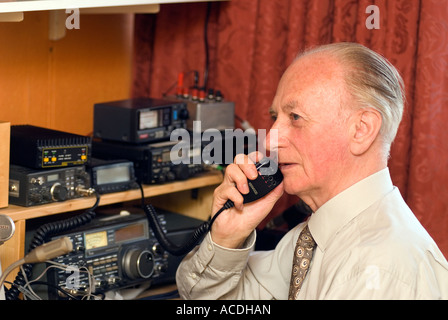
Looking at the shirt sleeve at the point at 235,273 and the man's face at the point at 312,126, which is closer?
the man's face at the point at 312,126

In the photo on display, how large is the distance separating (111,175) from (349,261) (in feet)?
3.18

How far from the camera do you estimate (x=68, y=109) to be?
2631 millimetres

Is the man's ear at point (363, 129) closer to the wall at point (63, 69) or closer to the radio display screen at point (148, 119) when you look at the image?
the radio display screen at point (148, 119)

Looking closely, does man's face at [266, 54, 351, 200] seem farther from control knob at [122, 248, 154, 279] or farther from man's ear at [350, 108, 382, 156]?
control knob at [122, 248, 154, 279]

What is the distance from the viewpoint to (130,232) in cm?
212

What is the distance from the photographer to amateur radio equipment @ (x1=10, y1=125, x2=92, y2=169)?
193 centimetres

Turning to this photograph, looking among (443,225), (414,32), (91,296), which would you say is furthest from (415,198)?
(91,296)

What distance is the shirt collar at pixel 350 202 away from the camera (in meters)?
1.53

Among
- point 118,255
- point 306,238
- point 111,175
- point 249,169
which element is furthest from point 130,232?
point 306,238

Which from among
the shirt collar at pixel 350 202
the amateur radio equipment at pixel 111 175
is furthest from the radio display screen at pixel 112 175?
the shirt collar at pixel 350 202

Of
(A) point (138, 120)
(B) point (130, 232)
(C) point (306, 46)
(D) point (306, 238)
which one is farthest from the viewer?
(C) point (306, 46)

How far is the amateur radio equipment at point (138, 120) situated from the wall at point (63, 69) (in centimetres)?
30

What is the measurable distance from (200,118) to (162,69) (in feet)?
1.64

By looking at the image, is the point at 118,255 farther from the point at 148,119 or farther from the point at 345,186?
the point at 345,186
